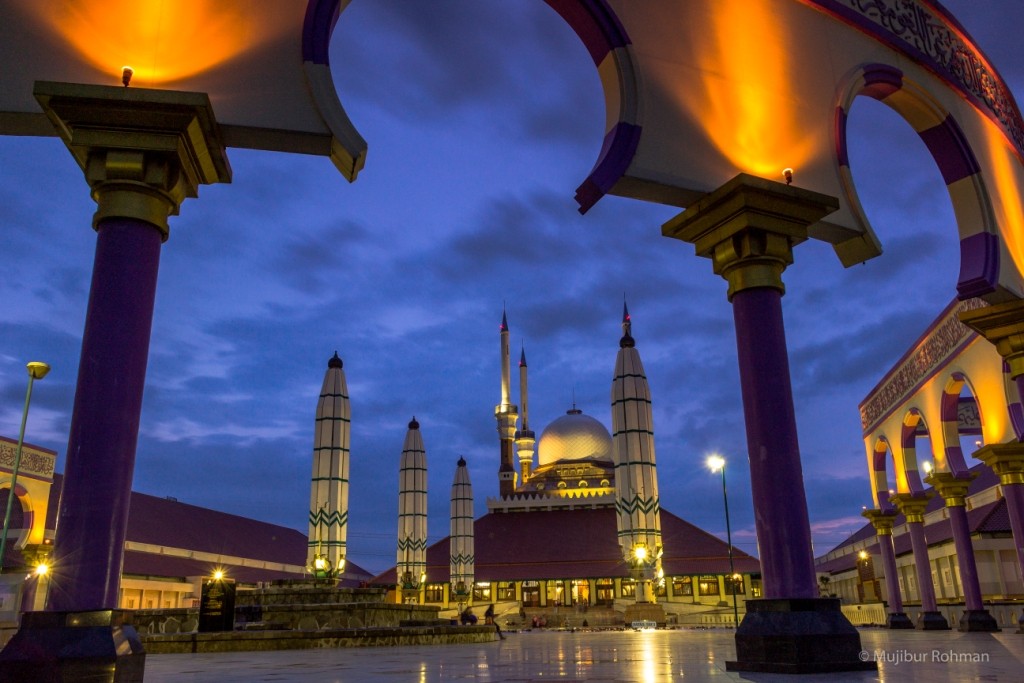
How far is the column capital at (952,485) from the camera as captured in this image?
818 inches

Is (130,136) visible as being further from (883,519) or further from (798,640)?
(883,519)

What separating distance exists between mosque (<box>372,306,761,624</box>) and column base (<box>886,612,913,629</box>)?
24.5 feet

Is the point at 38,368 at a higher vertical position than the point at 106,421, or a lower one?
higher

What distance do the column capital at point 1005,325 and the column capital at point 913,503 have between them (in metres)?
12.5

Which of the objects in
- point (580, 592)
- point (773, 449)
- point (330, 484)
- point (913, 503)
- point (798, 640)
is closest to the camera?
point (798, 640)

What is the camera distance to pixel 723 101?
9.12 meters

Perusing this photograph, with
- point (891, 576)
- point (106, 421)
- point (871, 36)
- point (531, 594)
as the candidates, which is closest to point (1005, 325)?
point (871, 36)

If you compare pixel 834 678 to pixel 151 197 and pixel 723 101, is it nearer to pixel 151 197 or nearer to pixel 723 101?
pixel 723 101

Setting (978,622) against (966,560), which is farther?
(966,560)

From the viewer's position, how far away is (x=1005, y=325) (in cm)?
1277

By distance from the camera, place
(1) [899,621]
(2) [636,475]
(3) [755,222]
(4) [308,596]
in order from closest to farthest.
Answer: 1. (3) [755,222]
2. (4) [308,596]
3. (1) [899,621]
4. (2) [636,475]

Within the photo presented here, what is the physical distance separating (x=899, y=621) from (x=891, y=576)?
1.82m

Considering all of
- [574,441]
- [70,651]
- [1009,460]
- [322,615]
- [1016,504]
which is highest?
[574,441]

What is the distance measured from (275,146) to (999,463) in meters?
17.7
